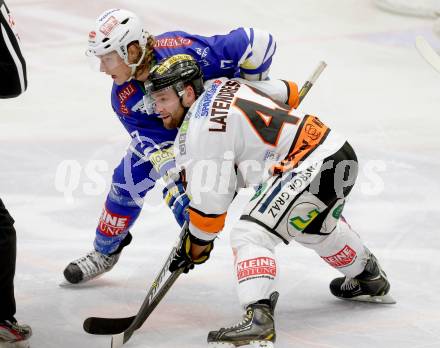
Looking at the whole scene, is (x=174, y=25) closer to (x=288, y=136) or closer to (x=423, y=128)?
(x=423, y=128)

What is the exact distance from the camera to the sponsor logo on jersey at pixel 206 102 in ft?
10.2

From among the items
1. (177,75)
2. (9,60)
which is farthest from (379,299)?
(9,60)

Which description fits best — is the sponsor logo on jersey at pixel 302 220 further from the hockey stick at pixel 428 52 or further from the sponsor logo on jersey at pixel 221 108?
the hockey stick at pixel 428 52

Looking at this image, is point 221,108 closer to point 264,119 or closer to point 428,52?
point 264,119

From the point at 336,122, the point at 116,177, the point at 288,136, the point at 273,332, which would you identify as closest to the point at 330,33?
the point at 336,122

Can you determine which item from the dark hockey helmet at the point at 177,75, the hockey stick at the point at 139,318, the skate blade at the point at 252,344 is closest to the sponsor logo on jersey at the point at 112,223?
the hockey stick at the point at 139,318

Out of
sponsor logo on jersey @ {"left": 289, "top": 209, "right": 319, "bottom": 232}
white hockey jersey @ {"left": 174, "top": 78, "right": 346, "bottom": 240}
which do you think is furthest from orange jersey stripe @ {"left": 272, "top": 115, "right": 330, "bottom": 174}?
sponsor logo on jersey @ {"left": 289, "top": 209, "right": 319, "bottom": 232}

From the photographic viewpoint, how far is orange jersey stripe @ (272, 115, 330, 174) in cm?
319

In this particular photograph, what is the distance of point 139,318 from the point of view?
334 cm

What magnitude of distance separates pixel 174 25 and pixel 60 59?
43.1 inches

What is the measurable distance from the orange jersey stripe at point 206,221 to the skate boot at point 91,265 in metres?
0.93

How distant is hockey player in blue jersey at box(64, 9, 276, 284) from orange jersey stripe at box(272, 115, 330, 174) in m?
0.55

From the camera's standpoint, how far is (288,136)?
3.20 meters

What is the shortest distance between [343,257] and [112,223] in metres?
1.02
